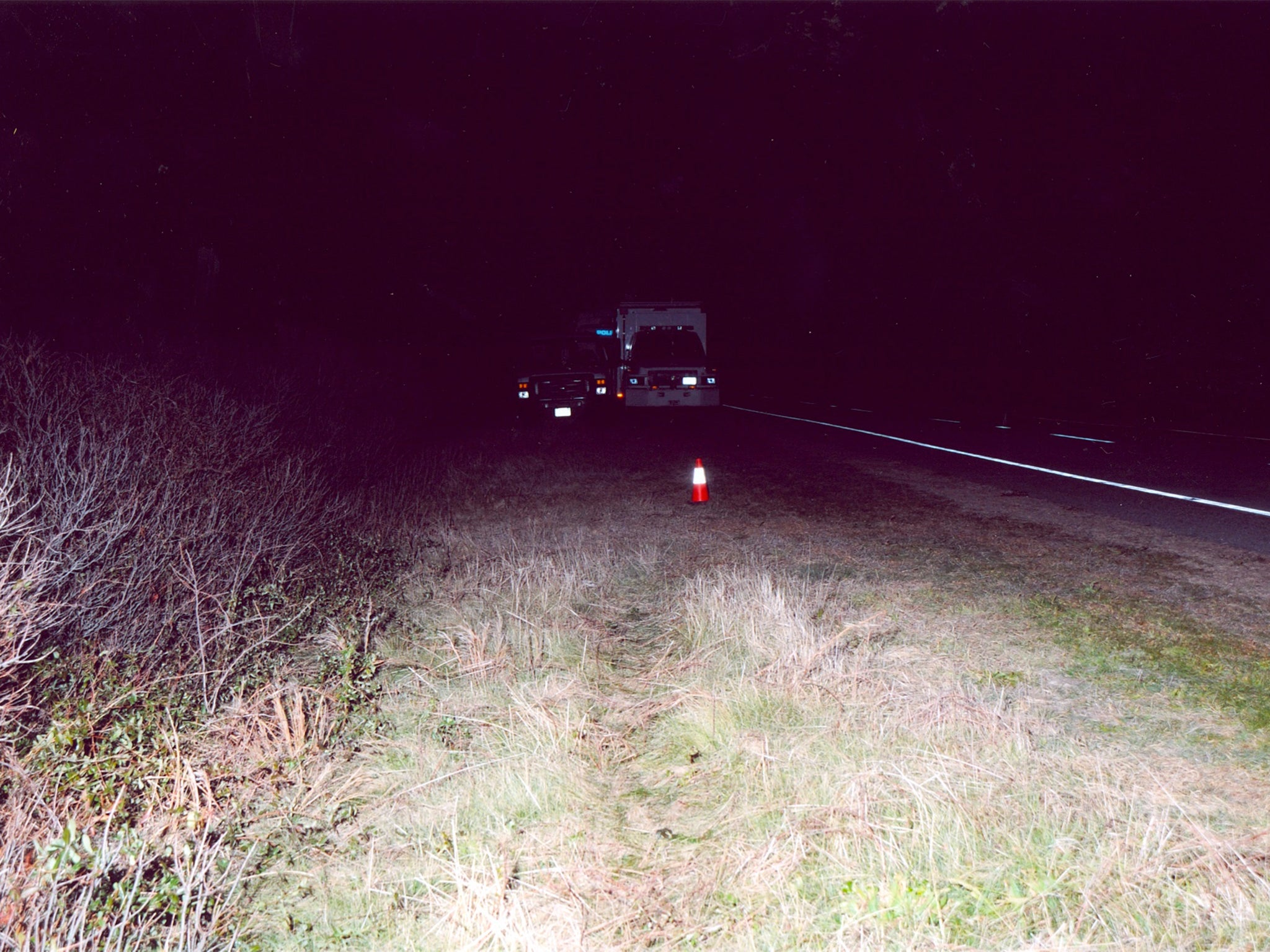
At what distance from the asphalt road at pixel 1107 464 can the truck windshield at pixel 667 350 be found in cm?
264

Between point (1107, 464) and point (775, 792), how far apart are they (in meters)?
12.0

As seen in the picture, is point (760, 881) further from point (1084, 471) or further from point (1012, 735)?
point (1084, 471)

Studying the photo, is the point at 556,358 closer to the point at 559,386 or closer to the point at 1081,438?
the point at 559,386

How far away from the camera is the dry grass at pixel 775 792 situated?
3277 mm

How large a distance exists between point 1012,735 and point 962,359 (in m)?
34.3

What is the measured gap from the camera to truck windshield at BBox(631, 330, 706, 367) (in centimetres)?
2366

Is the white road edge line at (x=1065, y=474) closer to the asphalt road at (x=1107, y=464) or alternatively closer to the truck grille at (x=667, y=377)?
the asphalt road at (x=1107, y=464)

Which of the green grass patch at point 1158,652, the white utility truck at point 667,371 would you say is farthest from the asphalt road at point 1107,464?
the green grass patch at point 1158,652

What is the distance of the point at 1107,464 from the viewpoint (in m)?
14.4

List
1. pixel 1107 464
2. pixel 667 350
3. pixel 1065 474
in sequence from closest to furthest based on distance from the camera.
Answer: pixel 1065 474
pixel 1107 464
pixel 667 350

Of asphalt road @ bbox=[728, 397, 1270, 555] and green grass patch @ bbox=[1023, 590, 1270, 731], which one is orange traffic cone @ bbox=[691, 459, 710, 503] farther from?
green grass patch @ bbox=[1023, 590, 1270, 731]

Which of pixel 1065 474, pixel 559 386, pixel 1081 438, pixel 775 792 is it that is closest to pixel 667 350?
pixel 559 386

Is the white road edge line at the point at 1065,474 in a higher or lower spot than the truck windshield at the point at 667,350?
lower

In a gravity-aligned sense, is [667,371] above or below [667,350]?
below
